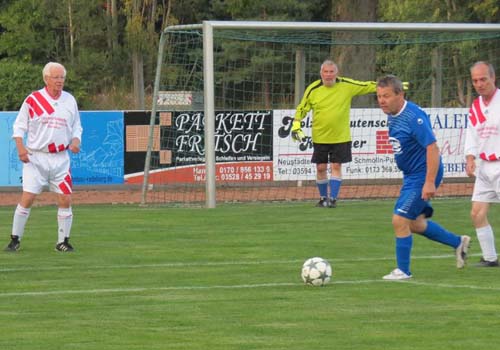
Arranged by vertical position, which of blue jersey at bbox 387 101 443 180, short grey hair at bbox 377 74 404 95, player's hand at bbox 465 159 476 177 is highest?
short grey hair at bbox 377 74 404 95

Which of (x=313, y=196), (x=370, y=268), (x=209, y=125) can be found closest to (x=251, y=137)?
(x=313, y=196)

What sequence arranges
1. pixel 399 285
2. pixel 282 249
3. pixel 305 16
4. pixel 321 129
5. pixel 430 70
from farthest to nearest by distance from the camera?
1. pixel 305 16
2. pixel 430 70
3. pixel 321 129
4. pixel 282 249
5. pixel 399 285

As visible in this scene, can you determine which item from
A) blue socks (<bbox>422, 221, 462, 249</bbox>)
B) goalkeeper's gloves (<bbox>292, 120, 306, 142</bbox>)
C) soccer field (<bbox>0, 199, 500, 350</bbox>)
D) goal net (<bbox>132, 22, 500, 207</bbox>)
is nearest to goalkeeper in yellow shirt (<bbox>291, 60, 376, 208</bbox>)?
goalkeeper's gloves (<bbox>292, 120, 306, 142</bbox>)

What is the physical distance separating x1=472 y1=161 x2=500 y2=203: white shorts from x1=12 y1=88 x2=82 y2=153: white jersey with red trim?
4509mm

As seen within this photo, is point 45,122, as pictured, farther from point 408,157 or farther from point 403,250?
point 403,250

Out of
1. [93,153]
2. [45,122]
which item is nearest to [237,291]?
[45,122]

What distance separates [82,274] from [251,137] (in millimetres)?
14668

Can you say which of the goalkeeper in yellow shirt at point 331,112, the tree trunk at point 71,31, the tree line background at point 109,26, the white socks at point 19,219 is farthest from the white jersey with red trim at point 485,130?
the tree trunk at point 71,31

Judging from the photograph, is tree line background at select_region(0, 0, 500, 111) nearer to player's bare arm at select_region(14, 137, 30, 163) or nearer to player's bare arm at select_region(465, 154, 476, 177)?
player's bare arm at select_region(14, 137, 30, 163)

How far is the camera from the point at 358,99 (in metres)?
28.3

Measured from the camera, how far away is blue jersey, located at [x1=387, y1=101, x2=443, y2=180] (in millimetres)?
11695

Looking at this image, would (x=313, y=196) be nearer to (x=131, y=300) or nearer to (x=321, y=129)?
(x=321, y=129)

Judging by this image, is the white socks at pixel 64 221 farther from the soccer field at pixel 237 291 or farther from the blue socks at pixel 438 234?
the blue socks at pixel 438 234

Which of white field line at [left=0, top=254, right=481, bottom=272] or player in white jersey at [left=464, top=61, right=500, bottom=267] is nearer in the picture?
player in white jersey at [left=464, top=61, right=500, bottom=267]
